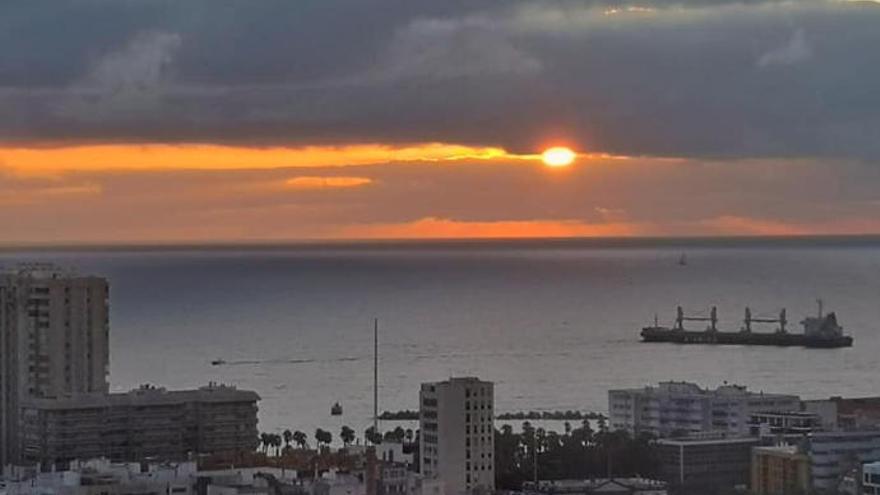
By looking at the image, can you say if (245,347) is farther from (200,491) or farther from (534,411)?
(200,491)

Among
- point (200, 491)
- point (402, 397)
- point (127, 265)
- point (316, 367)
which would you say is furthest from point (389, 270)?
point (200, 491)

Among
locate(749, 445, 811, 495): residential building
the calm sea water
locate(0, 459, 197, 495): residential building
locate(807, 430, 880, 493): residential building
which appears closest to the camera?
locate(0, 459, 197, 495): residential building

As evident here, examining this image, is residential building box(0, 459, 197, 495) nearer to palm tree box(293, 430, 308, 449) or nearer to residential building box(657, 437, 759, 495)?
residential building box(657, 437, 759, 495)

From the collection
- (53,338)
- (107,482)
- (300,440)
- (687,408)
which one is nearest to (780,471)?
(300,440)

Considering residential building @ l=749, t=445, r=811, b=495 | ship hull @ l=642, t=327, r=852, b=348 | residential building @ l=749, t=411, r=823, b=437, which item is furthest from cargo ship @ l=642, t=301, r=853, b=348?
residential building @ l=749, t=445, r=811, b=495

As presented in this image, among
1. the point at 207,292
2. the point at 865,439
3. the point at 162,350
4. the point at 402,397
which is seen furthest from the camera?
the point at 207,292

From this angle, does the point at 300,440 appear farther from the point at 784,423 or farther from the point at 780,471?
the point at 780,471

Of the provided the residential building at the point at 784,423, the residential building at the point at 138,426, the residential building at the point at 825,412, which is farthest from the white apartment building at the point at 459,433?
the residential building at the point at 825,412
